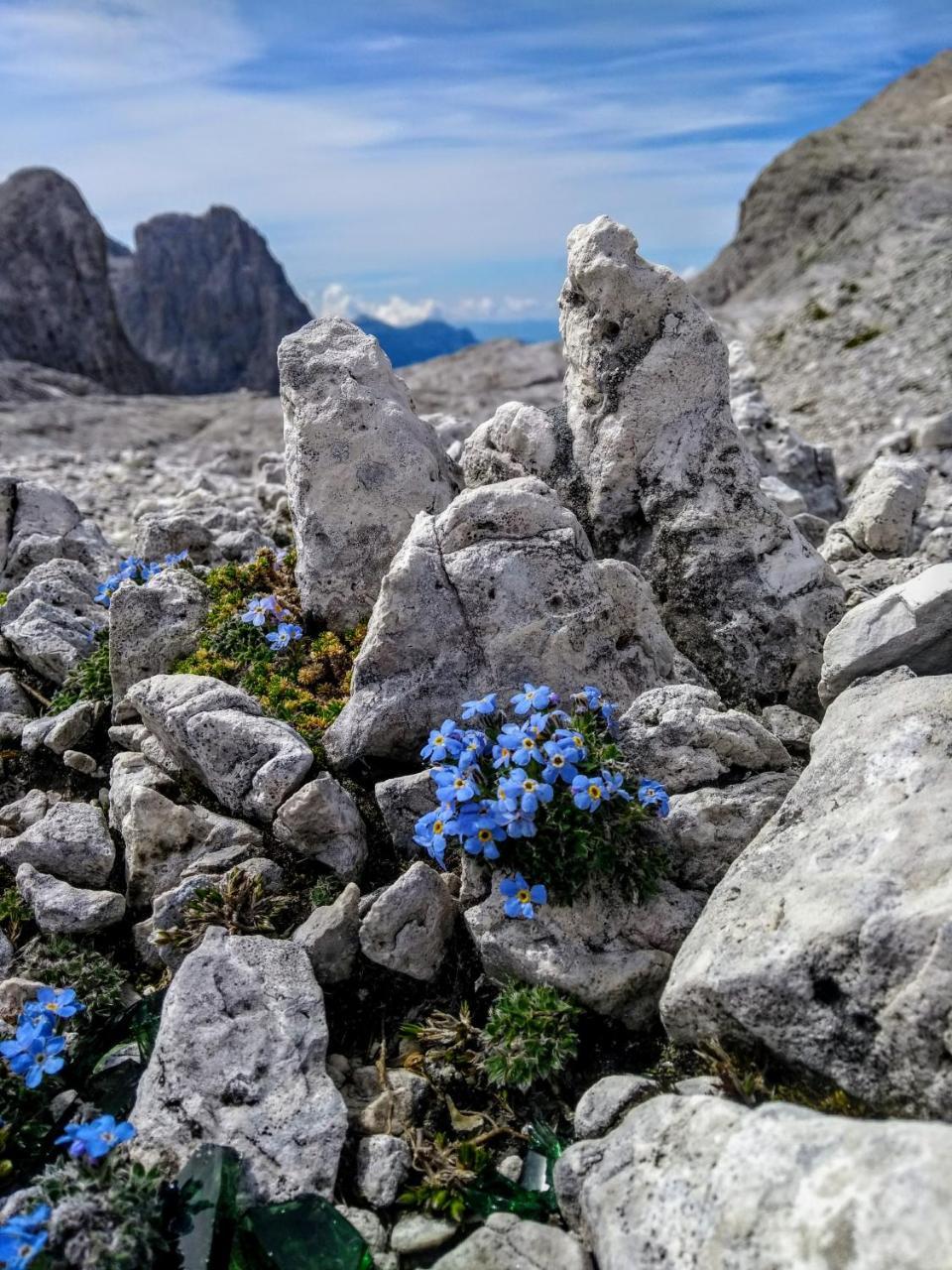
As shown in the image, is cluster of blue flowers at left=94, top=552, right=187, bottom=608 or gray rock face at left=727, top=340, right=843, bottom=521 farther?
gray rock face at left=727, top=340, right=843, bottom=521

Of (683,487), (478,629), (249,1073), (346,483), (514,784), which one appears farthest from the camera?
(346,483)

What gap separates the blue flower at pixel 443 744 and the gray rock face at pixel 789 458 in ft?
30.0

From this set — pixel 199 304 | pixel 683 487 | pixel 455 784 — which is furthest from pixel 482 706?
pixel 199 304

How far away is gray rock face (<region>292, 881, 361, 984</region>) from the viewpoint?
19.9 ft

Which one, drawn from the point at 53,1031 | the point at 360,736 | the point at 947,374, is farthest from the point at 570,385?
the point at 947,374

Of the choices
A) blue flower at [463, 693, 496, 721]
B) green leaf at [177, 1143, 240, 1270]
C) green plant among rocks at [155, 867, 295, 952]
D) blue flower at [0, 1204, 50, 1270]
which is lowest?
green leaf at [177, 1143, 240, 1270]

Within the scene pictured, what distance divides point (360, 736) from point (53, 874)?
2442 millimetres

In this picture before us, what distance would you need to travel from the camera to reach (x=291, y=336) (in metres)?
9.38

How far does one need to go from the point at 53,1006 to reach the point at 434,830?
2.44 metres

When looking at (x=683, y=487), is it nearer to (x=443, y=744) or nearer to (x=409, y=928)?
(x=443, y=744)

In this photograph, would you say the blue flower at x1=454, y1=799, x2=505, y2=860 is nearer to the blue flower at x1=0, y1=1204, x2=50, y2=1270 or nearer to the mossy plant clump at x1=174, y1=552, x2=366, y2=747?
the mossy plant clump at x1=174, y1=552, x2=366, y2=747

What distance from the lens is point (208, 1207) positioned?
4684mm

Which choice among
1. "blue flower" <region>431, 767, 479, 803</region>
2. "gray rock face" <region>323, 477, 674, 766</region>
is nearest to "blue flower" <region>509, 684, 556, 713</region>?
"blue flower" <region>431, 767, 479, 803</region>

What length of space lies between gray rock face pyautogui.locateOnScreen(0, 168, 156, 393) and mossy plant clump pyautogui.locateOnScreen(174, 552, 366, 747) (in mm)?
74260
